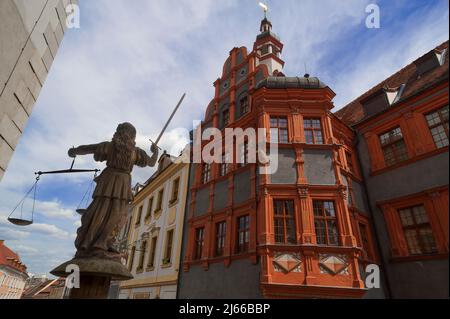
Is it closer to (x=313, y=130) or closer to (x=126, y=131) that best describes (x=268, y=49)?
(x=313, y=130)

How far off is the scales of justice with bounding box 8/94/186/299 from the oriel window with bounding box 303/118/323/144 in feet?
25.6

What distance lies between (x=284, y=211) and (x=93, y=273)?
752 centimetres

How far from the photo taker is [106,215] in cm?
347

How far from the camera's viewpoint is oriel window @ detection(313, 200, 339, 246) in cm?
885

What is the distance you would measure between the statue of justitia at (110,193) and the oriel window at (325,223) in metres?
7.04

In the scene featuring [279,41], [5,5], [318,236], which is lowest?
[318,236]

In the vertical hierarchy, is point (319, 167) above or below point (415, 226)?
above

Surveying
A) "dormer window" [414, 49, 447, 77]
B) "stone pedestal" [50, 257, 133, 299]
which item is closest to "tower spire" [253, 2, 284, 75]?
"dormer window" [414, 49, 447, 77]

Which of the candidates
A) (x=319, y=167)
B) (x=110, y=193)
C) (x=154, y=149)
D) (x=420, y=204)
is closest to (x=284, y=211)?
(x=319, y=167)

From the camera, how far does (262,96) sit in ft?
36.0

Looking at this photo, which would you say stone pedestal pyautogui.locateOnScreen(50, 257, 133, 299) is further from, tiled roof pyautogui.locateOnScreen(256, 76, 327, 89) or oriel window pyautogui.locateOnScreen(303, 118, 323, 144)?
tiled roof pyautogui.locateOnScreen(256, 76, 327, 89)
